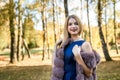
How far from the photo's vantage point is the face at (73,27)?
4.86m

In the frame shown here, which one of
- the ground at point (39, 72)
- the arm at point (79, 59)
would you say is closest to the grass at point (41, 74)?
the ground at point (39, 72)

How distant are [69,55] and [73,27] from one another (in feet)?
1.38

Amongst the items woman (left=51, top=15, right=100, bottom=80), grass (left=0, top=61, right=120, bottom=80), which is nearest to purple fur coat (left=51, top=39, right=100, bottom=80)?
woman (left=51, top=15, right=100, bottom=80)

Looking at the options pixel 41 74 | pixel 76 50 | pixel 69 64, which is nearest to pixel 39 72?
pixel 41 74

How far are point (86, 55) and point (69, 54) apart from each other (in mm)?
259

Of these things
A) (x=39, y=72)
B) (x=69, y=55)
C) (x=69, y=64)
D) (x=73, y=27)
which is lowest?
(x=39, y=72)

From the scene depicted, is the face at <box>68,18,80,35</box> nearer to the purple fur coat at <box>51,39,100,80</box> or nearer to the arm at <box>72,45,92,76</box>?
the purple fur coat at <box>51,39,100,80</box>

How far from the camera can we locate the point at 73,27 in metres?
4.86

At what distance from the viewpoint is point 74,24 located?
4.88m

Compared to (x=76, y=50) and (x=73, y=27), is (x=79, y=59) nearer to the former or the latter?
(x=76, y=50)

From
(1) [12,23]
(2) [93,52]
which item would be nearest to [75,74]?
(2) [93,52]

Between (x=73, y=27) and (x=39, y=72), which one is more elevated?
(x=73, y=27)

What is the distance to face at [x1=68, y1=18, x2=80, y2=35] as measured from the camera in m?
4.86

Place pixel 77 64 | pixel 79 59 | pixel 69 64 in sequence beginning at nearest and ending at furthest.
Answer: pixel 79 59 → pixel 77 64 → pixel 69 64
